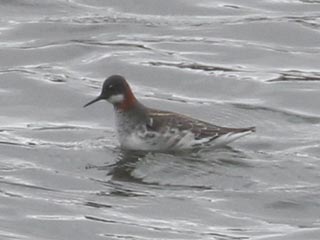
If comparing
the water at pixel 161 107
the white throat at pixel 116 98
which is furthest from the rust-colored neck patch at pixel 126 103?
the water at pixel 161 107

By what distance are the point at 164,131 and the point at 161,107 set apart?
1.53 m

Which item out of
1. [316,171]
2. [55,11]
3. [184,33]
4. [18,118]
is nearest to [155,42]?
[184,33]

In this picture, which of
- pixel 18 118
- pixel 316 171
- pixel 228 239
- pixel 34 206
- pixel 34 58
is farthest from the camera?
pixel 34 58

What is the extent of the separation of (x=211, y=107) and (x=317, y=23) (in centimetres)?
397

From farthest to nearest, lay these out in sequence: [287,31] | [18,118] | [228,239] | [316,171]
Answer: [287,31] < [18,118] < [316,171] < [228,239]

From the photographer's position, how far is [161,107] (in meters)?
17.3

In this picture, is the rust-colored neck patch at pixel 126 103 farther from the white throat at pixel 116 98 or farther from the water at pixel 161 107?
the water at pixel 161 107

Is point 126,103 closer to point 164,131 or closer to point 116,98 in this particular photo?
point 116,98

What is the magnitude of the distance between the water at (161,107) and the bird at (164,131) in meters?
0.13

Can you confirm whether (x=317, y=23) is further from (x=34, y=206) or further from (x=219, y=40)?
(x=34, y=206)

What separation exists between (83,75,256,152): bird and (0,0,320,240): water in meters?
0.13

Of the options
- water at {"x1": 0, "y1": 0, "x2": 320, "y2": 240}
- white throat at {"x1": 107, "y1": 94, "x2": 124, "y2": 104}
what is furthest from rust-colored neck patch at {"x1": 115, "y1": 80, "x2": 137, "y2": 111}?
water at {"x1": 0, "y1": 0, "x2": 320, "y2": 240}

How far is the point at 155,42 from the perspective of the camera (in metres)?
20.0

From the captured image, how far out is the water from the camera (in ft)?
44.2
